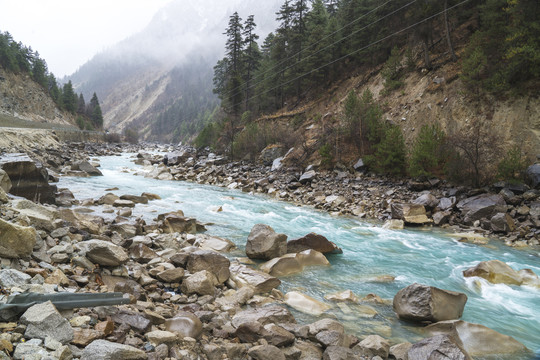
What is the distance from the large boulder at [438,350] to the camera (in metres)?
3.93

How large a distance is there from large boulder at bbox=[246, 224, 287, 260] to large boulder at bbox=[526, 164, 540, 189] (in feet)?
44.3

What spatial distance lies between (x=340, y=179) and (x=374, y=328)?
57.5 ft

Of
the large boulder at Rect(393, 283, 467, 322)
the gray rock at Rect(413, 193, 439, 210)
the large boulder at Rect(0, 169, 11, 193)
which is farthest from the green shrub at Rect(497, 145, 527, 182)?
the large boulder at Rect(0, 169, 11, 193)

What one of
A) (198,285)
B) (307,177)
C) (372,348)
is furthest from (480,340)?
(307,177)

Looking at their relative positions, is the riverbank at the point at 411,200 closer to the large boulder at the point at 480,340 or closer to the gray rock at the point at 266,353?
the large boulder at the point at 480,340

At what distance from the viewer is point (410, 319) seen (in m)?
5.64

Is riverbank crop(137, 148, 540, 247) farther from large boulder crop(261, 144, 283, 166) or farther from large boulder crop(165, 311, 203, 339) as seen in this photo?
large boulder crop(165, 311, 203, 339)

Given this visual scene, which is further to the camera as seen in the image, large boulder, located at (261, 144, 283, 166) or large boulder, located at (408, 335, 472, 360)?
large boulder, located at (261, 144, 283, 166)

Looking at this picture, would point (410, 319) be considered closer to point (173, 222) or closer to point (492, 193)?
point (173, 222)

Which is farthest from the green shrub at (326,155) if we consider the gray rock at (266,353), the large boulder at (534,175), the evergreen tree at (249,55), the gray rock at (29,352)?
the evergreen tree at (249,55)

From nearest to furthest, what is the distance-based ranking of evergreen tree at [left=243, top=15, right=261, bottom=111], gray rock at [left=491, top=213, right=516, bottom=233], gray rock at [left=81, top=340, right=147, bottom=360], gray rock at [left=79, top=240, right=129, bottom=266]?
1. gray rock at [left=81, top=340, right=147, bottom=360]
2. gray rock at [left=79, top=240, right=129, bottom=266]
3. gray rock at [left=491, top=213, right=516, bottom=233]
4. evergreen tree at [left=243, top=15, right=261, bottom=111]

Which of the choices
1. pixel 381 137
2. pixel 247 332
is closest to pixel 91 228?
pixel 247 332

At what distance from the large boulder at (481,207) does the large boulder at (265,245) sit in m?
10.6

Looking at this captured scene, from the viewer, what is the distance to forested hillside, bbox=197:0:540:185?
16.6 meters
